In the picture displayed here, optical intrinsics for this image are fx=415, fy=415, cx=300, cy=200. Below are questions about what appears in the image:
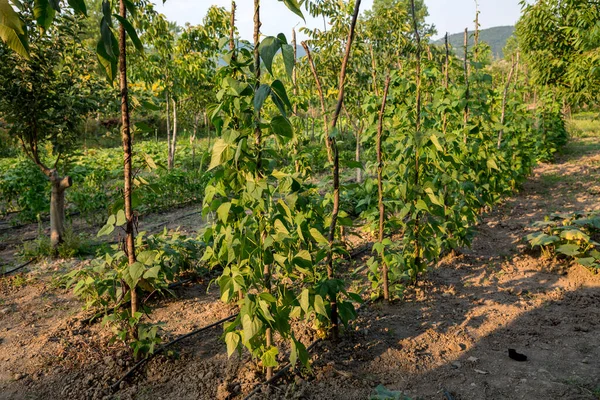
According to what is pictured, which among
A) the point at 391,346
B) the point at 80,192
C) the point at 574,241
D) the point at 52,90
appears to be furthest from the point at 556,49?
the point at 80,192

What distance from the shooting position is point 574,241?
4.26 meters

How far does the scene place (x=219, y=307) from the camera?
12.5 ft

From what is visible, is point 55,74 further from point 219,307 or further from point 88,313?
point 219,307

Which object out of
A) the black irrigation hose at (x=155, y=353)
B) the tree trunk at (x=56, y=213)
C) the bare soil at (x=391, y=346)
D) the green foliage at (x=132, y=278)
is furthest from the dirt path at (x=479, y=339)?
the tree trunk at (x=56, y=213)

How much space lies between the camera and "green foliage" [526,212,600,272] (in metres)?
4.09

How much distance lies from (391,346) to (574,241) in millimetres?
2549

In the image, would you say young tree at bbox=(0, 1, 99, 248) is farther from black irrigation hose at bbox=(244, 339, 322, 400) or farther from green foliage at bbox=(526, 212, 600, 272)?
green foliage at bbox=(526, 212, 600, 272)

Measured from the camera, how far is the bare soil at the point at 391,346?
2.59 meters

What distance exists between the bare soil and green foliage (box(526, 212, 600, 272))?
0.15 m

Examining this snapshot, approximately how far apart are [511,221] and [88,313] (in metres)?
5.51

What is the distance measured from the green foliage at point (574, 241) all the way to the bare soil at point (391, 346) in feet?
0.50

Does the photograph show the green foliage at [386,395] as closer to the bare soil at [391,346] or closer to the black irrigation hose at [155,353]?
the bare soil at [391,346]

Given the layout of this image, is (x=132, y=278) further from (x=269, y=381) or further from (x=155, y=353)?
(x=269, y=381)

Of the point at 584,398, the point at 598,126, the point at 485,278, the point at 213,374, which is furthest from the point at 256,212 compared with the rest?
the point at 598,126
